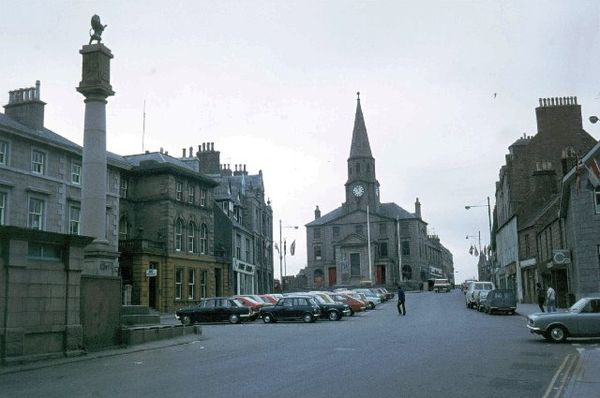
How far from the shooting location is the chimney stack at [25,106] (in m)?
36.8

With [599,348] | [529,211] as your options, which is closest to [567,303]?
[529,211]

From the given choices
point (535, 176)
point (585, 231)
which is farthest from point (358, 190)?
point (585, 231)

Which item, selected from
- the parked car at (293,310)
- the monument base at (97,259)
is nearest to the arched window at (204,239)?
the parked car at (293,310)

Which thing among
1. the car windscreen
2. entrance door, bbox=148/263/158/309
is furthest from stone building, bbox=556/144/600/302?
entrance door, bbox=148/263/158/309

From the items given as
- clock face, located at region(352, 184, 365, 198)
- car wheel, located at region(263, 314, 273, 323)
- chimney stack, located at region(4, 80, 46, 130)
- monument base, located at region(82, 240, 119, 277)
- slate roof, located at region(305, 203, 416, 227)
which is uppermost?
clock face, located at region(352, 184, 365, 198)

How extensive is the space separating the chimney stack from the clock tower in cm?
8265

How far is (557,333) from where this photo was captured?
65.3 ft

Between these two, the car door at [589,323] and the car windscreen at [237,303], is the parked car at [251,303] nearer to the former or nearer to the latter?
the car windscreen at [237,303]

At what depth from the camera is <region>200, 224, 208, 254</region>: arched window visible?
174 feet

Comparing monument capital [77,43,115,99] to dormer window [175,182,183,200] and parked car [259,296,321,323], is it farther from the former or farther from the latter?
dormer window [175,182,183,200]

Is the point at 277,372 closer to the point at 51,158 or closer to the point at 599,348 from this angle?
the point at 599,348

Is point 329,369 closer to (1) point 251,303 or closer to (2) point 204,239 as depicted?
(1) point 251,303

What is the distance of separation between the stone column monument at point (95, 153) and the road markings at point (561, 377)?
14.8 meters

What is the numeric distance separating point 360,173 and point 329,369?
10287cm
